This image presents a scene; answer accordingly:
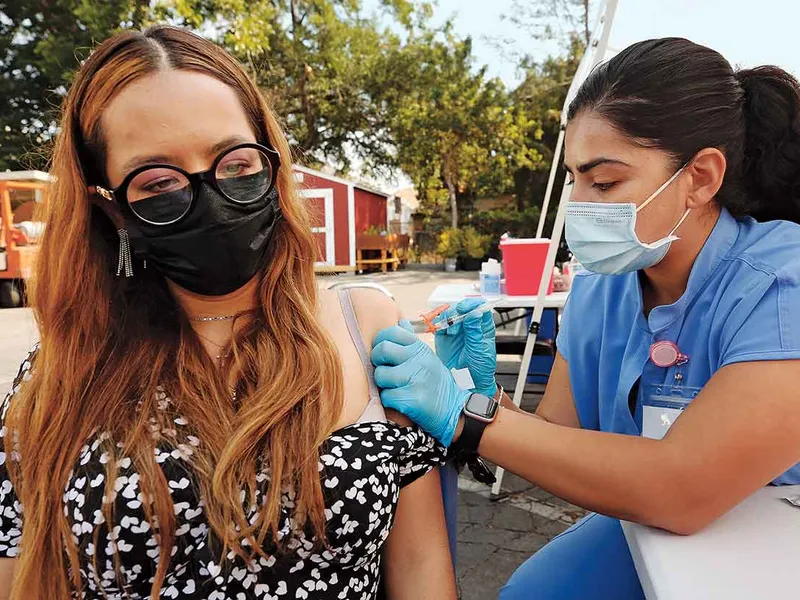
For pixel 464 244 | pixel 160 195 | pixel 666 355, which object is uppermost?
pixel 160 195

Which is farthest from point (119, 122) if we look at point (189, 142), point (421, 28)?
point (421, 28)

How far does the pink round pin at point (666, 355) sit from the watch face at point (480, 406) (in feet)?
1.24

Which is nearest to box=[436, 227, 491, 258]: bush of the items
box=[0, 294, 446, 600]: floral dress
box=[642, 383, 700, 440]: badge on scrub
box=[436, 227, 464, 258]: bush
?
box=[436, 227, 464, 258]: bush

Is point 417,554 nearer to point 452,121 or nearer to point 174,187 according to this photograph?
point 174,187

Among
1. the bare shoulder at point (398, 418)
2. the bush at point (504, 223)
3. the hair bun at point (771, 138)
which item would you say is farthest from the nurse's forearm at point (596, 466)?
the bush at point (504, 223)

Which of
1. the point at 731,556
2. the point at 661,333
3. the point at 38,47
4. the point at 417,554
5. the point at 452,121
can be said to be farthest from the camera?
the point at 452,121

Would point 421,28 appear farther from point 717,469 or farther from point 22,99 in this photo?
point 717,469

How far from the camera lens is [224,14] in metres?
10.3

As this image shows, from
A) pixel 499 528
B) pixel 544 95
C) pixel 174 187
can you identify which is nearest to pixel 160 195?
pixel 174 187

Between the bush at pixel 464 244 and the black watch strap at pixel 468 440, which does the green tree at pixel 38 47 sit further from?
the black watch strap at pixel 468 440

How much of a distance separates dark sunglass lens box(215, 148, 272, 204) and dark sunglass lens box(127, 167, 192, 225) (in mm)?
73

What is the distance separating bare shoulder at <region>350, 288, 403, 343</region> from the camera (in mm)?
1288

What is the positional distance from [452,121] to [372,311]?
50.0ft

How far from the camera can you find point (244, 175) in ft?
3.75
